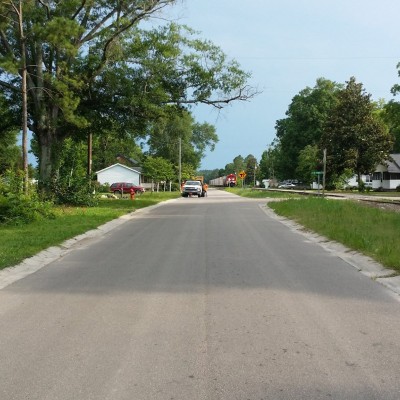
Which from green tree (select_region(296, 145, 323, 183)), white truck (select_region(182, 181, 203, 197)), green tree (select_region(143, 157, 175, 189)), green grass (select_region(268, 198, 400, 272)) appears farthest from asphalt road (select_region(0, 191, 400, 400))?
green tree (select_region(296, 145, 323, 183))

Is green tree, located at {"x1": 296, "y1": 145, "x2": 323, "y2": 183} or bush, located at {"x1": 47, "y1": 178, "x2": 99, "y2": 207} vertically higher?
green tree, located at {"x1": 296, "y1": 145, "x2": 323, "y2": 183}

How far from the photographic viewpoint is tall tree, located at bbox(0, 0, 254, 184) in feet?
86.0

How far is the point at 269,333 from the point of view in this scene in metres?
5.52

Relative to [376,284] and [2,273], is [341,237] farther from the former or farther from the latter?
[2,273]

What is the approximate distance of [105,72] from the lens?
28000mm

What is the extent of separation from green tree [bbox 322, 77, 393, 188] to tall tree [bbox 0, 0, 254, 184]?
1432 inches

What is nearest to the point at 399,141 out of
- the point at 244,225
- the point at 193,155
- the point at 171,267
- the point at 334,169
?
the point at 334,169

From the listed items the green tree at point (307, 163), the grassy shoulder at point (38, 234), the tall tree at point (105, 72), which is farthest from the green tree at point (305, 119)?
the grassy shoulder at point (38, 234)

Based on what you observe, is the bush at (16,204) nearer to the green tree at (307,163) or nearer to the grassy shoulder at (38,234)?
the grassy shoulder at (38,234)

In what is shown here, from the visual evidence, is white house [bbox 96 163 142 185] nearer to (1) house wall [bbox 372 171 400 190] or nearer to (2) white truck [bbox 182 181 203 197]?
(2) white truck [bbox 182 181 203 197]

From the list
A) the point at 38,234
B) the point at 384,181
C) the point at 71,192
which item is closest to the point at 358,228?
the point at 38,234

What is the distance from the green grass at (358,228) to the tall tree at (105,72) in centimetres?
1035

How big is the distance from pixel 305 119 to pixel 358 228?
247 feet

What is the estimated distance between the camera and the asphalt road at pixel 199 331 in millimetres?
4176
